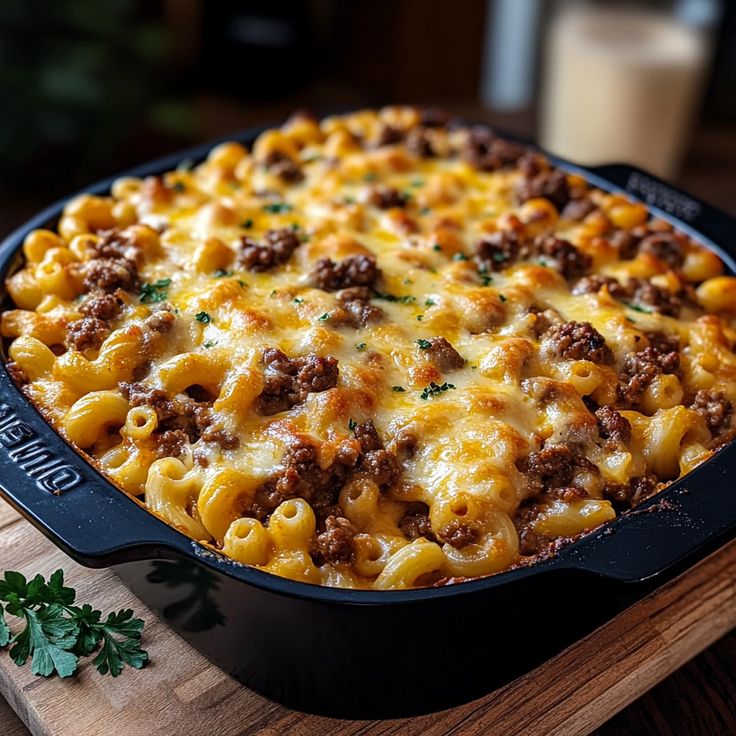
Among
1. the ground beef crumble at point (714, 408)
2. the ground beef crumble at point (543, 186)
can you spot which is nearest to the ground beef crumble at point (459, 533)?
the ground beef crumble at point (714, 408)

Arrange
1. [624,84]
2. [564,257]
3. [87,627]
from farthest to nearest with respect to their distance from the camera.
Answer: [624,84] → [564,257] → [87,627]

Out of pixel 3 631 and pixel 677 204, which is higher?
pixel 677 204

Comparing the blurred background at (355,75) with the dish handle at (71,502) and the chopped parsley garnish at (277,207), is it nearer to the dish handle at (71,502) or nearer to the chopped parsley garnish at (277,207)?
the chopped parsley garnish at (277,207)

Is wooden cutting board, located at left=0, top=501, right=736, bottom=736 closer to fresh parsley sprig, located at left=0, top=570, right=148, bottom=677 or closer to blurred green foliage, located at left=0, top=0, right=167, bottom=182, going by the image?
fresh parsley sprig, located at left=0, top=570, right=148, bottom=677

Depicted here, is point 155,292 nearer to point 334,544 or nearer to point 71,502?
point 71,502

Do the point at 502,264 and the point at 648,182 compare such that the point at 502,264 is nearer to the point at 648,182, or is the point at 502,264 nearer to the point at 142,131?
the point at 648,182

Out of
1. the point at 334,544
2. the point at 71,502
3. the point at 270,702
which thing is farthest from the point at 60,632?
the point at 334,544
